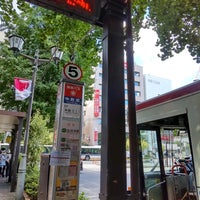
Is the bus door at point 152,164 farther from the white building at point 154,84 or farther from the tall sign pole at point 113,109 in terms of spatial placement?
the white building at point 154,84

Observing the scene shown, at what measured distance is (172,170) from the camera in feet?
14.4

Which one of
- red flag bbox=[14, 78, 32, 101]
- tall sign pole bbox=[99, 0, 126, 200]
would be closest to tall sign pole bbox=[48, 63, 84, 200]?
tall sign pole bbox=[99, 0, 126, 200]

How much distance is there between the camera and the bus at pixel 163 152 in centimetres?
380

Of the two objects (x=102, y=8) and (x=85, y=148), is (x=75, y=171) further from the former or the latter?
(x=85, y=148)

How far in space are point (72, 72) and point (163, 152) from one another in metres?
2.54

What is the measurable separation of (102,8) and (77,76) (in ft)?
3.88

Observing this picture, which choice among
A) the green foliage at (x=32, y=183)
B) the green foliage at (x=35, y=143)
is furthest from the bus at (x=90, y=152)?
the green foliage at (x=32, y=183)

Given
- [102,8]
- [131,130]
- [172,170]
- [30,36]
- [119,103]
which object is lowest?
[172,170]

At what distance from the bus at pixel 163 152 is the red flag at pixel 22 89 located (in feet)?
17.7

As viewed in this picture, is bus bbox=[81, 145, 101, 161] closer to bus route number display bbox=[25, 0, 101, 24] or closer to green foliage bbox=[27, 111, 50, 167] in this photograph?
green foliage bbox=[27, 111, 50, 167]

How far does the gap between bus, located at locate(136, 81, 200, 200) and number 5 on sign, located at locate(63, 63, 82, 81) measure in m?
1.43

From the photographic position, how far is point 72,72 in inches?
135

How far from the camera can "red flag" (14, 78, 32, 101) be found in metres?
8.27

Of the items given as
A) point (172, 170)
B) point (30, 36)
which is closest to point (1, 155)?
point (30, 36)
